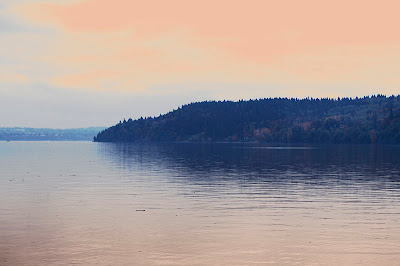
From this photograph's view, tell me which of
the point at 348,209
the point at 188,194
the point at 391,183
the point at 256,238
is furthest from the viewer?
the point at 391,183

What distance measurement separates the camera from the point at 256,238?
30.8 meters

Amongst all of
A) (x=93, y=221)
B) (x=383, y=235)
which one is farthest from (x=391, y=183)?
(x=93, y=221)

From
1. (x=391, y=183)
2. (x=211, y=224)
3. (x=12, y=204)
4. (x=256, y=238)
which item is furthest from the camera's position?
(x=391, y=183)

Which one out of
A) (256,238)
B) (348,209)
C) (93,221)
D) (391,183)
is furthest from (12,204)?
(391,183)

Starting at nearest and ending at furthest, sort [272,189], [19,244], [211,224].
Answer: [19,244] < [211,224] < [272,189]

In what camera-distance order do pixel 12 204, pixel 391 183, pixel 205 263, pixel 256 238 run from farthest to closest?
pixel 391 183, pixel 12 204, pixel 256 238, pixel 205 263

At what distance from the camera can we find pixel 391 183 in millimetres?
65375

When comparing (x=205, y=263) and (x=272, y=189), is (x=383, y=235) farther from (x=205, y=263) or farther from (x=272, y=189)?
(x=272, y=189)

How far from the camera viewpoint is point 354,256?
85.8ft

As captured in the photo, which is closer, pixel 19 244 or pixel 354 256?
pixel 354 256

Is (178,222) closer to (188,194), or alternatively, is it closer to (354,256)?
(354,256)

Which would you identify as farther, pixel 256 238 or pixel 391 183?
pixel 391 183

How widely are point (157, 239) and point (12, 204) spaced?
21018 mm

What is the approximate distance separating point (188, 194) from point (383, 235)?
1003 inches
